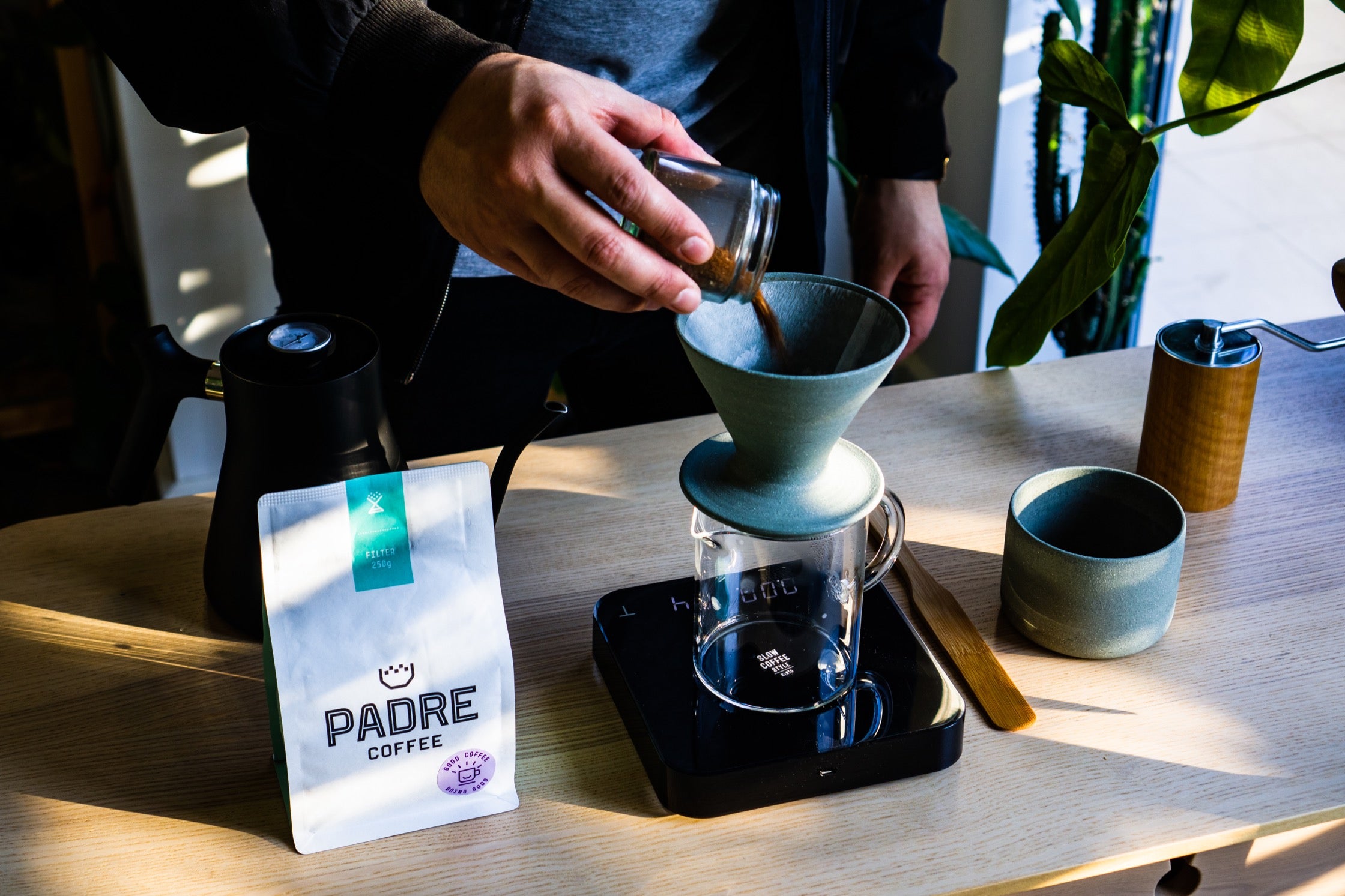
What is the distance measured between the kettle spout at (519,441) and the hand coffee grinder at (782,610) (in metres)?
0.13

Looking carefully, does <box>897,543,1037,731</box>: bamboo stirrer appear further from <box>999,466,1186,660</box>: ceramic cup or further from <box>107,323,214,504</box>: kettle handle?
<box>107,323,214,504</box>: kettle handle

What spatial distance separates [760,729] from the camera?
86cm

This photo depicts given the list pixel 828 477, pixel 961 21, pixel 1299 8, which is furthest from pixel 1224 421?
pixel 961 21

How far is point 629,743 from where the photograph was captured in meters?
0.90

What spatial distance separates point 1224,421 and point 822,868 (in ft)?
1.99

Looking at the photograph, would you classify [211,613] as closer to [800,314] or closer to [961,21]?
[800,314]

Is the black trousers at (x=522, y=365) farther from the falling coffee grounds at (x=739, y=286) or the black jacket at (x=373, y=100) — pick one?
the falling coffee grounds at (x=739, y=286)

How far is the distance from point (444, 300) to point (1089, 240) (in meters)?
0.68

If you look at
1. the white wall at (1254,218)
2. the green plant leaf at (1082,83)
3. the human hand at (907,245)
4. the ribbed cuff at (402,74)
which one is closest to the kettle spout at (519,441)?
the ribbed cuff at (402,74)

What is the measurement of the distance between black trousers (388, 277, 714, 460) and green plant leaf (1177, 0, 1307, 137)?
2.11 feet

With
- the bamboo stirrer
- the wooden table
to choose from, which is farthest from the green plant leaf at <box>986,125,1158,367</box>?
the bamboo stirrer

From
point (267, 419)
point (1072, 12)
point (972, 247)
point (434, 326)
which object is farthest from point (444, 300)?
point (972, 247)

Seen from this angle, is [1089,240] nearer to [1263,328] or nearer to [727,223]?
[1263,328]

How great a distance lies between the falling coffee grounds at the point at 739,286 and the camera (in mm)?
824
